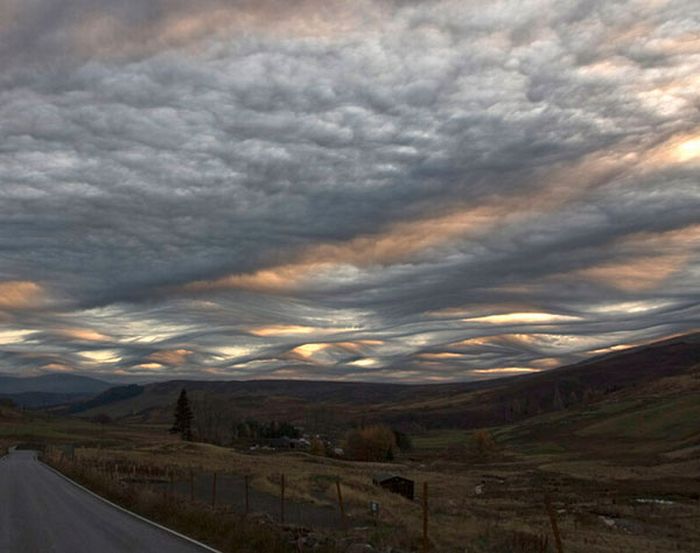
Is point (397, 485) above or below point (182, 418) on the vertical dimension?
below

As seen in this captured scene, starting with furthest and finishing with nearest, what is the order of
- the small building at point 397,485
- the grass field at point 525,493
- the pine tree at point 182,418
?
1. the pine tree at point 182,418
2. the small building at point 397,485
3. the grass field at point 525,493

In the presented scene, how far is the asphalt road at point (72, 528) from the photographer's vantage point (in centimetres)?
1830

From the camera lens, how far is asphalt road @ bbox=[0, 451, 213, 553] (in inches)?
720

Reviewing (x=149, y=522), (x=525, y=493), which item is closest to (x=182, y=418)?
(x=525, y=493)

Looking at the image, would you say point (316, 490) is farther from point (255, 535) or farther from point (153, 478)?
point (255, 535)

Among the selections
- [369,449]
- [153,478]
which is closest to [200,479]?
[153,478]

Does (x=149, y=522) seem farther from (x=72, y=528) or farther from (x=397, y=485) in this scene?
(x=397, y=485)

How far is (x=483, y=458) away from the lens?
141875mm

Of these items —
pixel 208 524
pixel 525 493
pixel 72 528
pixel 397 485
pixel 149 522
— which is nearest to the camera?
pixel 208 524

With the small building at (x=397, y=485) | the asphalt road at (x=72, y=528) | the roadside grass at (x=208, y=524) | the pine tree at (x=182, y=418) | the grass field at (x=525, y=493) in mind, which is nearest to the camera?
the roadside grass at (x=208, y=524)

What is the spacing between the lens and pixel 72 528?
2253 centimetres

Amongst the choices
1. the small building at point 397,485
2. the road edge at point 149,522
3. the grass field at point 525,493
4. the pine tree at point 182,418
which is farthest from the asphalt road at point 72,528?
the pine tree at point 182,418

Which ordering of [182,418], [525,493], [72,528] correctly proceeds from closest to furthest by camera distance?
[72,528] → [525,493] → [182,418]

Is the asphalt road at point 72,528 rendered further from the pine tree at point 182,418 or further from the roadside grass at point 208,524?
the pine tree at point 182,418
